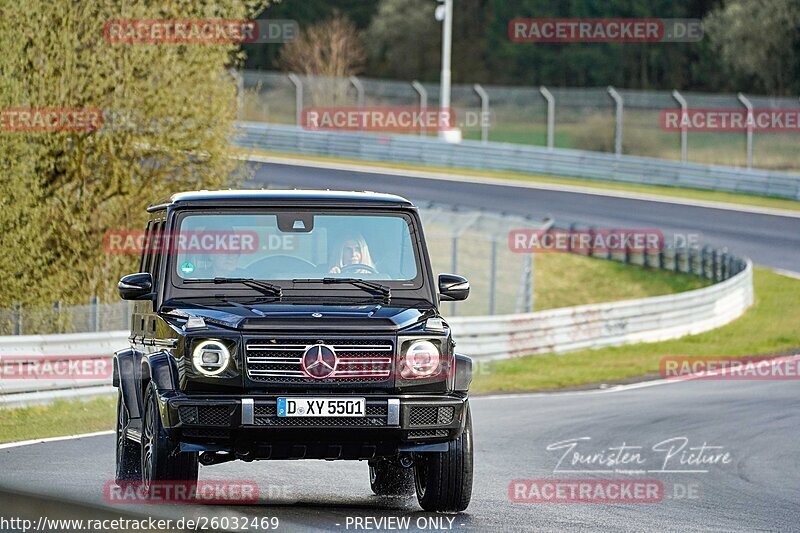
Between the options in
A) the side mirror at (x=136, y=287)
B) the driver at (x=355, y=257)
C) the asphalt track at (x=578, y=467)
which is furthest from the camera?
the driver at (x=355, y=257)

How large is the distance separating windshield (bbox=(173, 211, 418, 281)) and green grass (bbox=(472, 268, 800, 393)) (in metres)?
10.6

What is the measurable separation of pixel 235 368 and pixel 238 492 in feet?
5.58

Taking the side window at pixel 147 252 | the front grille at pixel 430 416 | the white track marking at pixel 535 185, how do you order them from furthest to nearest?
1. the white track marking at pixel 535 185
2. the side window at pixel 147 252
3. the front grille at pixel 430 416

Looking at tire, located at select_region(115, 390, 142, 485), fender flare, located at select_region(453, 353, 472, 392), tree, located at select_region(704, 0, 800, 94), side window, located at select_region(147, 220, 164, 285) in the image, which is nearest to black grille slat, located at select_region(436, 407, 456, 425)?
fender flare, located at select_region(453, 353, 472, 392)

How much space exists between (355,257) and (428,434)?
1456mm

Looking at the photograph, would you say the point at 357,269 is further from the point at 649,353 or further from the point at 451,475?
the point at 649,353

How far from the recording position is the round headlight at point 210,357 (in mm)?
8742

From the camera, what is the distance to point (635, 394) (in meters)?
19.3

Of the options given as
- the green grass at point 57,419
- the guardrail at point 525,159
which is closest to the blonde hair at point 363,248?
the green grass at point 57,419

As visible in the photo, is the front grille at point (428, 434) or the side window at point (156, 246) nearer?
the front grille at point (428, 434)

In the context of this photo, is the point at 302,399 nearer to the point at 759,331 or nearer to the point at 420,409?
the point at 420,409

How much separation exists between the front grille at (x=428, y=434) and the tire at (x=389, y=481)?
160cm

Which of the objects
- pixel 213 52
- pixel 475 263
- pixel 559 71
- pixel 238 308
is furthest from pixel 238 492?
pixel 559 71

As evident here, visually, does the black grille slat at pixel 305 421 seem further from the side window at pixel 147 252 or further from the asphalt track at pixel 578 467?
the side window at pixel 147 252
